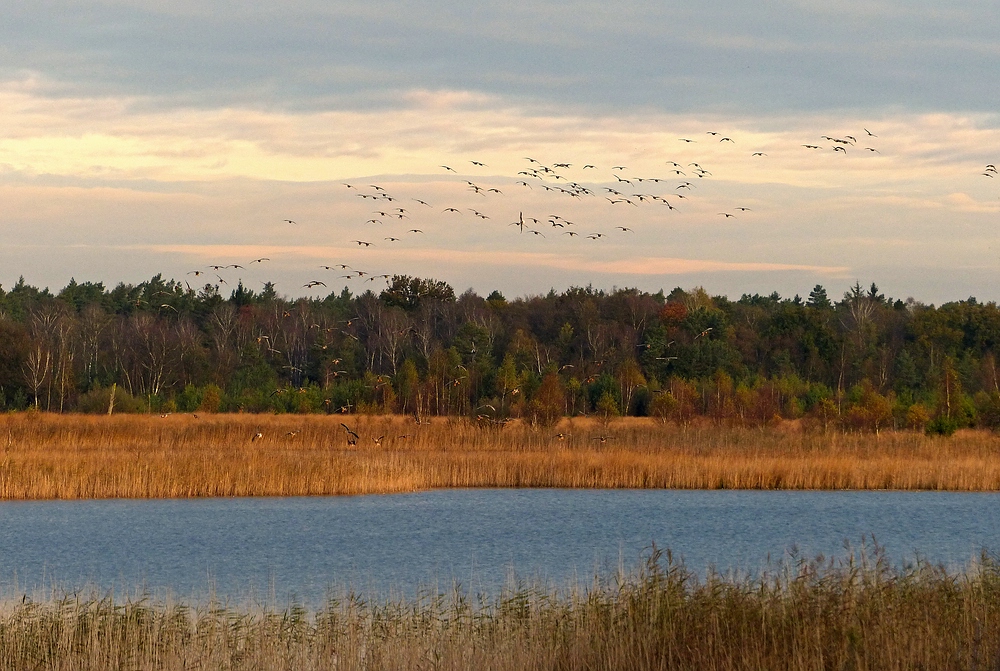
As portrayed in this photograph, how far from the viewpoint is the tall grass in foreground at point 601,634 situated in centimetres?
800

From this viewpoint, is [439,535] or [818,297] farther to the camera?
[818,297]

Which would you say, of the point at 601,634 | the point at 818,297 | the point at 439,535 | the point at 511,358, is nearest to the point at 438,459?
the point at 439,535

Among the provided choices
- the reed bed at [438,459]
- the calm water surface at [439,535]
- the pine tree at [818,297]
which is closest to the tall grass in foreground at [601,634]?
the calm water surface at [439,535]

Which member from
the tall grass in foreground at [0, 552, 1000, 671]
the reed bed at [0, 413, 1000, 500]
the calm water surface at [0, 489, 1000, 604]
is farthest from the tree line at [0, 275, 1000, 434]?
the tall grass in foreground at [0, 552, 1000, 671]

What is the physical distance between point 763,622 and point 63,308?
74106 mm

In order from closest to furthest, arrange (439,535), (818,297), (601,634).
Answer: (601,634)
(439,535)
(818,297)

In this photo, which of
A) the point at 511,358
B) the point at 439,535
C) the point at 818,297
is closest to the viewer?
the point at 439,535

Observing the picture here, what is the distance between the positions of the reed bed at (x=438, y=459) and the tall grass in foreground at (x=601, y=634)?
14475 mm

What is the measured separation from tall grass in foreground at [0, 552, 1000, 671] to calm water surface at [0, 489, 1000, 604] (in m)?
2.69

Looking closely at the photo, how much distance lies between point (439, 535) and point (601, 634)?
40.0 feet

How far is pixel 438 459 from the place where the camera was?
96.0ft

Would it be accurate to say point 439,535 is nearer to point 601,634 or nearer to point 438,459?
point 438,459

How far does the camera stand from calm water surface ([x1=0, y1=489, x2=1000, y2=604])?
1617 centimetres

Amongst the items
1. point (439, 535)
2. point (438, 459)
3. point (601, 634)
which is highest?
point (601, 634)
